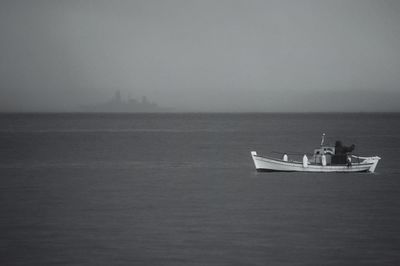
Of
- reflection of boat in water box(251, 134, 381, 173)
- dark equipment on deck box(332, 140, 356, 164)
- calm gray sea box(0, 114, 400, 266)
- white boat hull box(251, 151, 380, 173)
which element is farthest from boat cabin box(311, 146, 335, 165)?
calm gray sea box(0, 114, 400, 266)

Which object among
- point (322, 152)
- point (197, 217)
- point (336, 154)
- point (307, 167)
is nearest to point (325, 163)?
point (322, 152)

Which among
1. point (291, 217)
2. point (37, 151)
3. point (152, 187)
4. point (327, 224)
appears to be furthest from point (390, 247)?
point (37, 151)

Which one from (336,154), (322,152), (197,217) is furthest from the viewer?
(336,154)

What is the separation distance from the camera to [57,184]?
53.8m

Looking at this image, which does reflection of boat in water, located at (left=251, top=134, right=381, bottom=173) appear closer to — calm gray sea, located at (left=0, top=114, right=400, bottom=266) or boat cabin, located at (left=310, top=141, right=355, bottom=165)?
boat cabin, located at (left=310, top=141, right=355, bottom=165)

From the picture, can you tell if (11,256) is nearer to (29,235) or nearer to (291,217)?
(29,235)

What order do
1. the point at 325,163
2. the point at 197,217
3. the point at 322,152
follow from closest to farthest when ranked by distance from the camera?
the point at 197,217
the point at 322,152
the point at 325,163

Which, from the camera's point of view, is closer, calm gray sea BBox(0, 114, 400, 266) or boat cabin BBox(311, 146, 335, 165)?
calm gray sea BBox(0, 114, 400, 266)

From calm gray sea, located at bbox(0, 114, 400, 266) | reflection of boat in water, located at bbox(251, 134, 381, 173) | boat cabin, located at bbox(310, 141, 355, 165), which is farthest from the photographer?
reflection of boat in water, located at bbox(251, 134, 381, 173)

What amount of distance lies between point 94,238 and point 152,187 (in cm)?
2103

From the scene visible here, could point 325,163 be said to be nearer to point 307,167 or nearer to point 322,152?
point 322,152

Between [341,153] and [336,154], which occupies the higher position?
[341,153]

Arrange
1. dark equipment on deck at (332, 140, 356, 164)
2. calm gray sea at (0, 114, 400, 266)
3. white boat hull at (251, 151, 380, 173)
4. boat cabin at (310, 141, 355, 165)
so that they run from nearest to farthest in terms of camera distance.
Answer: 1. calm gray sea at (0, 114, 400, 266)
2. dark equipment on deck at (332, 140, 356, 164)
3. boat cabin at (310, 141, 355, 165)
4. white boat hull at (251, 151, 380, 173)

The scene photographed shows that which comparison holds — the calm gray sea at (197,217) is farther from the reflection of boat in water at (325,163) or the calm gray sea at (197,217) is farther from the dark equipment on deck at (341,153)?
the dark equipment on deck at (341,153)
